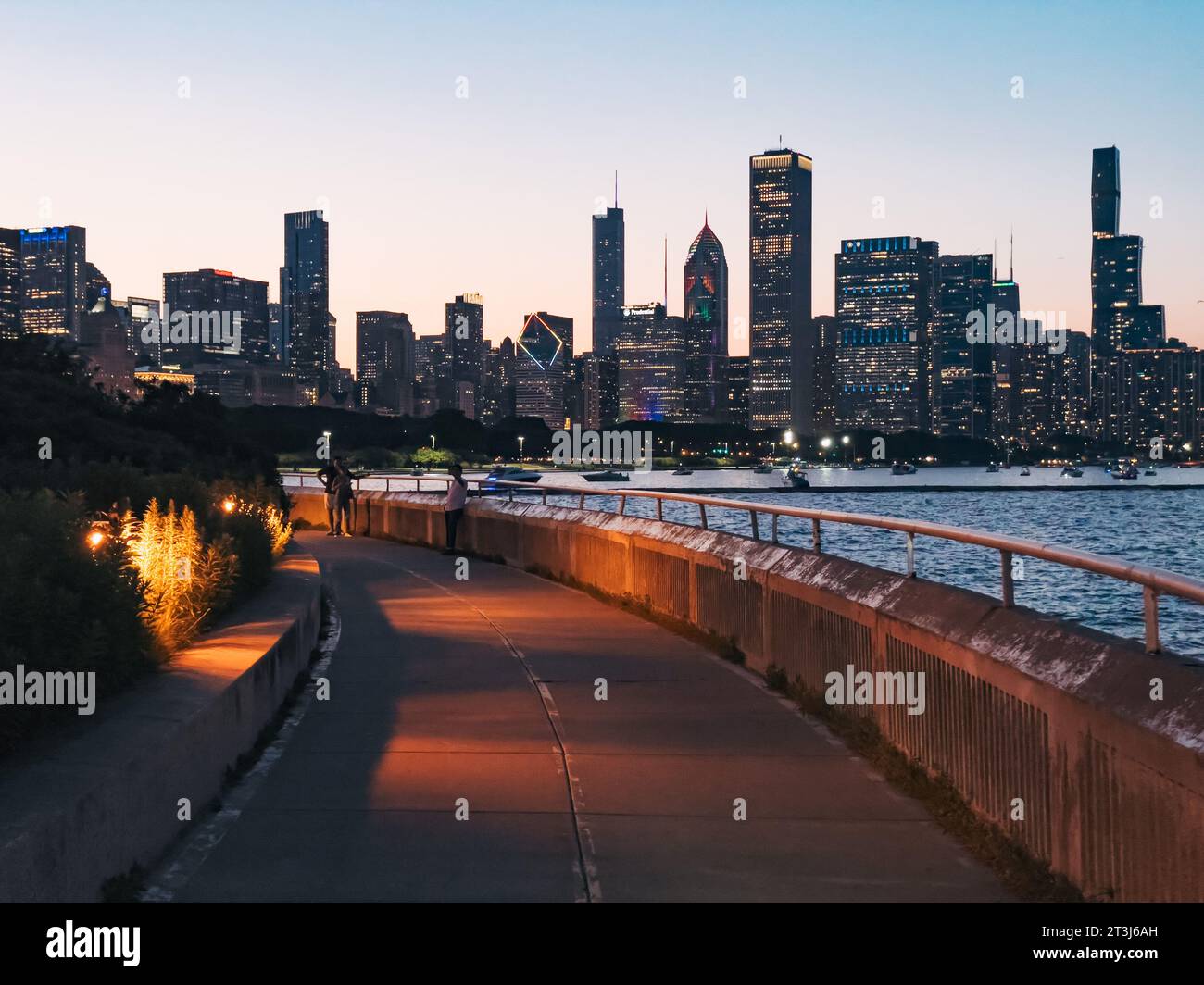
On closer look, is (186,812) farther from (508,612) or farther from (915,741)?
(508,612)

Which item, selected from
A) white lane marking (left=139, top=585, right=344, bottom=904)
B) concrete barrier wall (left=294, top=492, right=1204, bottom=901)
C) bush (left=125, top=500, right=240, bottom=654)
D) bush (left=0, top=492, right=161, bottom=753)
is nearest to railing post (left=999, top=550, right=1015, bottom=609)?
concrete barrier wall (left=294, top=492, right=1204, bottom=901)

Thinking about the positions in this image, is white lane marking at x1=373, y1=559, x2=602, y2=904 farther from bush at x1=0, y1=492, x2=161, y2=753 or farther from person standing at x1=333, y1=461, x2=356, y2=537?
person standing at x1=333, y1=461, x2=356, y2=537

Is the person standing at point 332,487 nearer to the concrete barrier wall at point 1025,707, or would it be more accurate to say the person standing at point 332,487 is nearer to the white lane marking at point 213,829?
the concrete barrier wall at point 1025,707

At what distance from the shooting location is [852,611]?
10469 mm

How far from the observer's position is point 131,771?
6.93 meters

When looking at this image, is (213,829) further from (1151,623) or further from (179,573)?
(1151,623)

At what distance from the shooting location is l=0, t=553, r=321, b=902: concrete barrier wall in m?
5.77

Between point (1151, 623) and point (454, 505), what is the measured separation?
80.9 ft

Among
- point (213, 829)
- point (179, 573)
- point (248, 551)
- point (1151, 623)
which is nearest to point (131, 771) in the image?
point (213, 829)

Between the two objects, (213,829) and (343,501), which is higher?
(343,501)

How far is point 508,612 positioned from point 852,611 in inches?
363

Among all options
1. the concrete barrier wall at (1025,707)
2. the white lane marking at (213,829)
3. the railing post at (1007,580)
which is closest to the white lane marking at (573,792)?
the white lane marking at (213,829)

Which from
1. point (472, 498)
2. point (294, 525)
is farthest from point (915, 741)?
point (294, 525)

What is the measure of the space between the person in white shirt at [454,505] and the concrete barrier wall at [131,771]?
18455 millimetres
